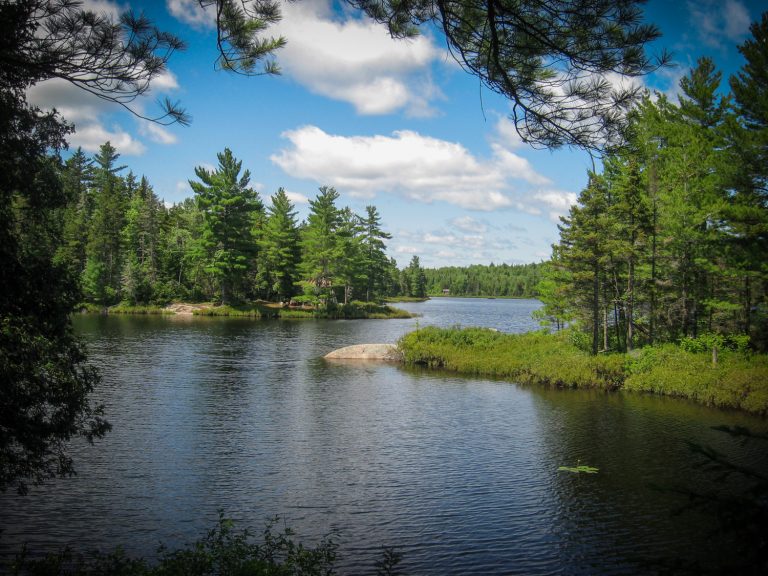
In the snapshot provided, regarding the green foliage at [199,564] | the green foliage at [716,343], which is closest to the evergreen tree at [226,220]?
the green foliage at [716,343]

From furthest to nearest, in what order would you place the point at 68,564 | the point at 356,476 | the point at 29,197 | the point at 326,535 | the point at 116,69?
the point at 356,476, the point at 326,535, the point at 29,197, the point at 68,564, the point at 116,69

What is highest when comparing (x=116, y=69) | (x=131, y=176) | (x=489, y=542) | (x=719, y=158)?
(x=131, y=176)

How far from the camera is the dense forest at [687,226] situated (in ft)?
79.8

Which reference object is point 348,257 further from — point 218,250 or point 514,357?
point 514,357

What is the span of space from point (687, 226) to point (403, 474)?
944 inches

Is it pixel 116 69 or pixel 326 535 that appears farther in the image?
pixel 326 535

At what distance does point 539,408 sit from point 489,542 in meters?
14.0

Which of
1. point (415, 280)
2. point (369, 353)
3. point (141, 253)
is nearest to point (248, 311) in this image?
point (141, 253)

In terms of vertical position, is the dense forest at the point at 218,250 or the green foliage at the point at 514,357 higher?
the dense forest at the point at 218,250

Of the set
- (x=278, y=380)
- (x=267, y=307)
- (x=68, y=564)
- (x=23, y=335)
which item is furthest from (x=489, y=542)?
(x=267, y=307)

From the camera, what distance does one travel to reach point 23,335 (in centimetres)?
1030

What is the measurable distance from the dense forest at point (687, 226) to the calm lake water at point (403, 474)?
818 cm

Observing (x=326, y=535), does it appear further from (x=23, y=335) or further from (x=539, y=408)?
(x=539, y=408)

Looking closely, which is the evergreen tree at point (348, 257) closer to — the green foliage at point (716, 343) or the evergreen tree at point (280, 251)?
the evergreen tree at point (280, 251)
